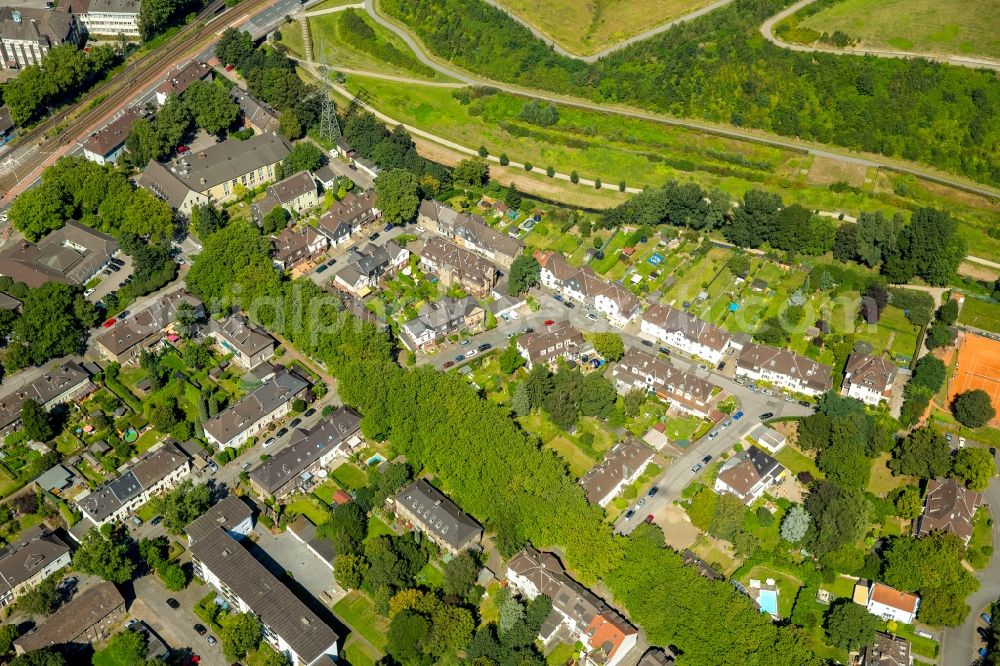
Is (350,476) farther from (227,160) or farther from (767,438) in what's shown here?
(227,160)

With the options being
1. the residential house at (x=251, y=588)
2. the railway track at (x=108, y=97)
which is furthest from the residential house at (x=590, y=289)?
the railway track at (x=108, y=97)

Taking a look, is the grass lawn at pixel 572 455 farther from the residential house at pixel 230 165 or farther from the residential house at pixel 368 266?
the residential house at pixel 230 165

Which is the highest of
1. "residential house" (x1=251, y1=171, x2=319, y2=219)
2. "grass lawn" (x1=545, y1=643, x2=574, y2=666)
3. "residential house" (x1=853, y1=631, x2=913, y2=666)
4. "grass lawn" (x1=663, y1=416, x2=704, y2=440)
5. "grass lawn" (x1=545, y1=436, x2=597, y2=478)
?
"residential house" (x1=251, y1=171, x2=319, y2=219)

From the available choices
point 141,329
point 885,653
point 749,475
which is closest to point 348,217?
point 141,329

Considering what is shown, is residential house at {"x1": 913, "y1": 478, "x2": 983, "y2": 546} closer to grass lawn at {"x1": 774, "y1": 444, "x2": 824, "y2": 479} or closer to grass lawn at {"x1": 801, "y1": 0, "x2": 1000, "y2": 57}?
grass lawn at {"x1": 774, "y1": 444, "x2": 824, "y2": 479}

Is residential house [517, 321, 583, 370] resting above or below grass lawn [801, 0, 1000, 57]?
below

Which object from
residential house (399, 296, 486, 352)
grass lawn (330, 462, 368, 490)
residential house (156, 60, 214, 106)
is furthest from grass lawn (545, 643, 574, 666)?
residential house (156, 60, 214, 106)

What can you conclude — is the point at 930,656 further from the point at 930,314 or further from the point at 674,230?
the point at 674,230
